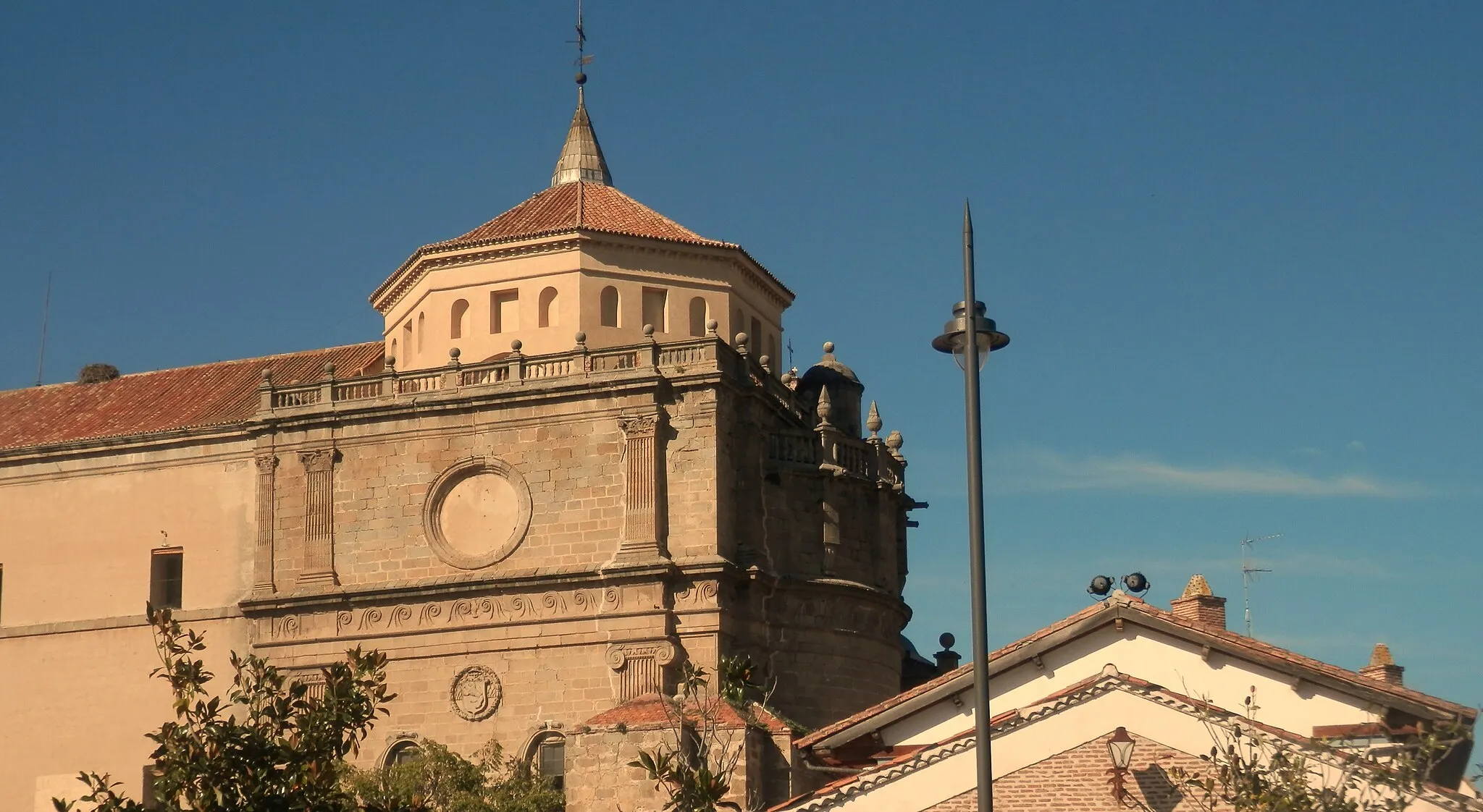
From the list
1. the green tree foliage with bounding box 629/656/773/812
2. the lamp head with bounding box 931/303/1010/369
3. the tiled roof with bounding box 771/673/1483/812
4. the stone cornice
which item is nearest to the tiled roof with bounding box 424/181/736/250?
the stone cornice

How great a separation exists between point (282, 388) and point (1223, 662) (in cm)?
2425

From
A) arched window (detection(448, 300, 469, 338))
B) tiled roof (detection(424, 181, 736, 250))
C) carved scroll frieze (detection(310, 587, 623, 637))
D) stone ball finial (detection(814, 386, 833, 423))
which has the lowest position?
carved scroll frieze (detection(310, 587, 623, 637))

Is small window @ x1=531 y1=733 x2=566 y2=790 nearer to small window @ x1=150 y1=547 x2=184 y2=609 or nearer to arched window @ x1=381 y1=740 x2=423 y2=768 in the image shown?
arched window @ x1=381 y1=740 x2=423 y2=768

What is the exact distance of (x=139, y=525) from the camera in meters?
49.8

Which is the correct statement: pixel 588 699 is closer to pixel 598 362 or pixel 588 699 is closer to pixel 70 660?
pixel 598 362

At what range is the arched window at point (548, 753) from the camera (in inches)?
1731

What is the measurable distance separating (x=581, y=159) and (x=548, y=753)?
16971 millimetres

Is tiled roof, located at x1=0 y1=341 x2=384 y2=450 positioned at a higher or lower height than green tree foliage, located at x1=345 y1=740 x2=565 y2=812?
higher

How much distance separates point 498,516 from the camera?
4603 centimetres

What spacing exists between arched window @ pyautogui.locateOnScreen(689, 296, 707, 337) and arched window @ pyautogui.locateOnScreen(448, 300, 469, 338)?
15.9 ft

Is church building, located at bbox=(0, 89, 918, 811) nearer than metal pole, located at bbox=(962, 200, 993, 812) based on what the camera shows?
No

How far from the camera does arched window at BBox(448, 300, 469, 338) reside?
49406mm

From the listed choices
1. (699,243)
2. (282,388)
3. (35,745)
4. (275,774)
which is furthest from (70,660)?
(275,774)

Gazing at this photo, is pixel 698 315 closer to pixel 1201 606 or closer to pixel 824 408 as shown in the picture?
pixel 824 408
